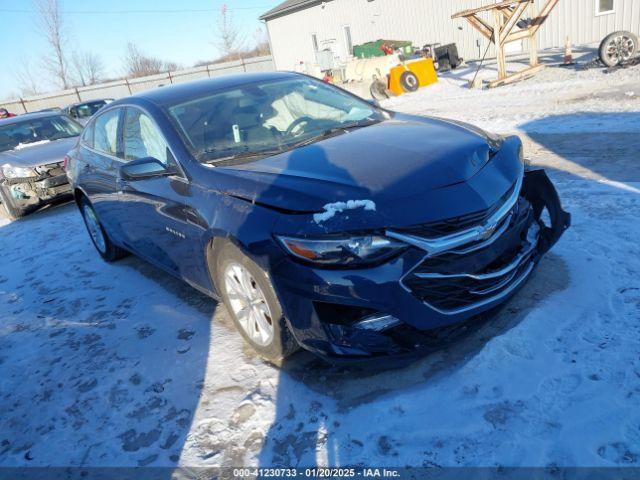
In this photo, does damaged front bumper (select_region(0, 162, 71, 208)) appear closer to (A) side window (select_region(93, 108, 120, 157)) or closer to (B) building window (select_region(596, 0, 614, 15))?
(A) side window (select_region(93, 108, 120, 157))

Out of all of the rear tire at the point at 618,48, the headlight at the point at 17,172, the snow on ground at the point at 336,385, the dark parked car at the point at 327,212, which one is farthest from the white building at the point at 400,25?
the headlight at the point at 17,172

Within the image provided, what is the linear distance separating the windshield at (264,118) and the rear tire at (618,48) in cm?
1021

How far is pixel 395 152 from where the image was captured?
2914 millimetres

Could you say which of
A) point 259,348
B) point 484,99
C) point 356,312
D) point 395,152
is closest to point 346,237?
point 356,312

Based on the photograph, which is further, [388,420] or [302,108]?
[302,108]

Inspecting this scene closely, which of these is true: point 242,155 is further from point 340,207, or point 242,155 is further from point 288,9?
point 288,9

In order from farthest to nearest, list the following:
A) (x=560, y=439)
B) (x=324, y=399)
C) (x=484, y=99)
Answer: (x=484, y=99) → (x=324, y=399) → (x=560, y=439)

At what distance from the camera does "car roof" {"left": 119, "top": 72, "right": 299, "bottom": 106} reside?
3771 millimetres

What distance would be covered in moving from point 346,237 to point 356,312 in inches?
15.1

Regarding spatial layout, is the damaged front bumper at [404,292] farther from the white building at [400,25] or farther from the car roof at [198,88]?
the white building at [400,25]

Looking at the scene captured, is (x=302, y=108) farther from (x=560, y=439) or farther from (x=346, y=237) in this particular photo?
(x=560, y=439)

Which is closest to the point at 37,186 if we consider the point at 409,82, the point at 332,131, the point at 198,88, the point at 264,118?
the point at 198,88

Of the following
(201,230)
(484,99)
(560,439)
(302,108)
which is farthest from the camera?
(484,99)

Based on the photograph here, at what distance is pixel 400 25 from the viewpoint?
23359 mm
